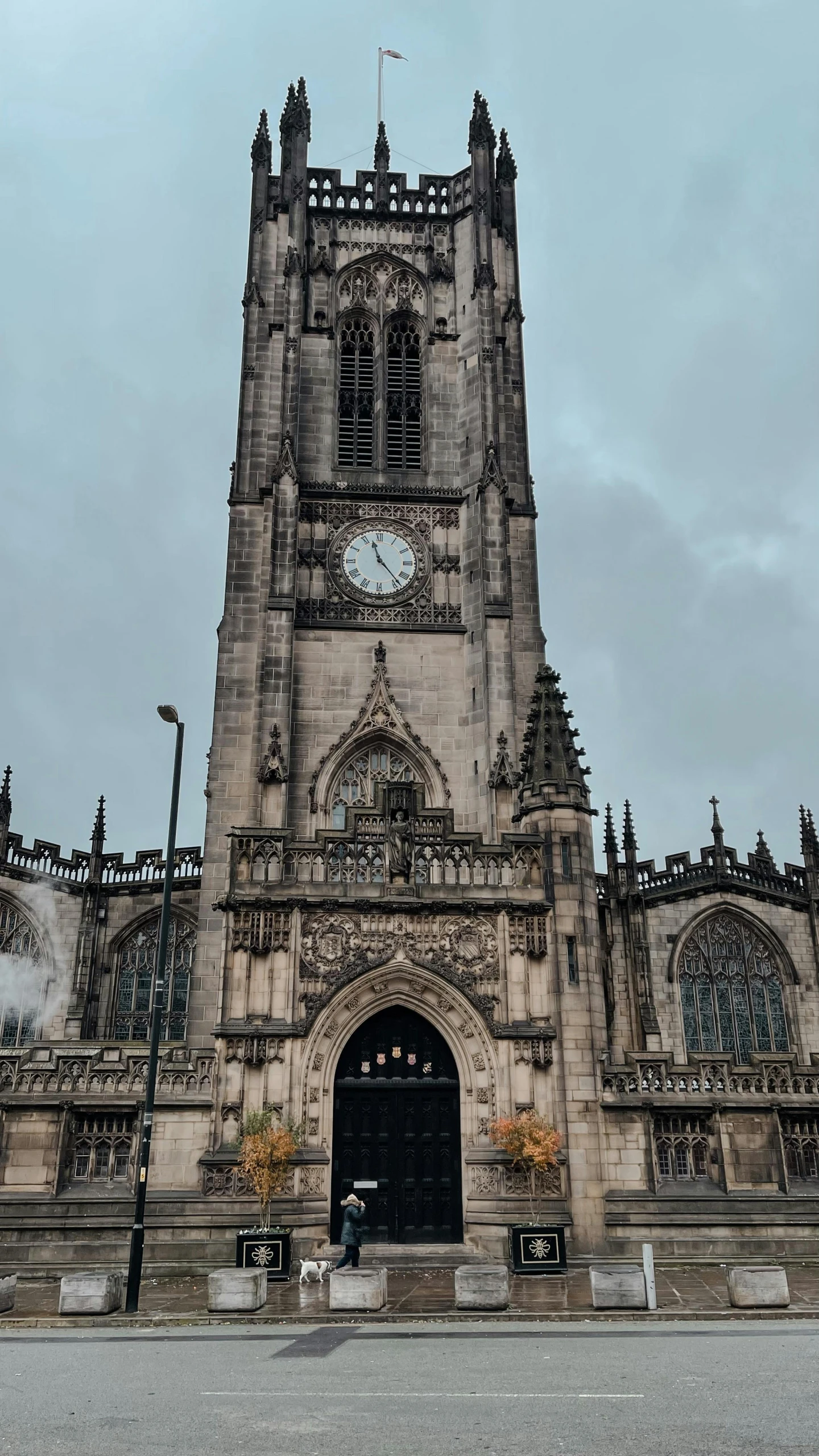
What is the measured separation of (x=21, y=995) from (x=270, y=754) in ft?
50.0

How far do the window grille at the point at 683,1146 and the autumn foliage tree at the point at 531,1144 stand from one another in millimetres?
2209

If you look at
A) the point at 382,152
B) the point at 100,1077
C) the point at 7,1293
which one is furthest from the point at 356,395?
the point at 7,1293

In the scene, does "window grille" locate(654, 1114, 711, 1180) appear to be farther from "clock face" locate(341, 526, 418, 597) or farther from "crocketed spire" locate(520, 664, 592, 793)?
"clock face" locate(341, 526, 418, 597)

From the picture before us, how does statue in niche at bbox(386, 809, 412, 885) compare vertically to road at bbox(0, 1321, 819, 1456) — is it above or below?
above

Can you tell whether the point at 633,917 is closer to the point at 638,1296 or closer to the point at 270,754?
the point at 270,754

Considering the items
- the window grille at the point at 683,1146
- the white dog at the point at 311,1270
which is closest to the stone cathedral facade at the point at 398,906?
the window grille at the point at 683,1146

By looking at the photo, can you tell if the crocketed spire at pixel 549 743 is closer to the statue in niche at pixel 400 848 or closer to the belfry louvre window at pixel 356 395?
the statue in niche at pixel 400 848

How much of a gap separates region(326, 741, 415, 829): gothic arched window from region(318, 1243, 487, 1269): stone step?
45.7ft

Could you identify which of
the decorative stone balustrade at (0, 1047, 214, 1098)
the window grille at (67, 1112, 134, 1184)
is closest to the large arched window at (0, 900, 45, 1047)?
the decorative stone balustrade at (0, 1047, 214, 1098)

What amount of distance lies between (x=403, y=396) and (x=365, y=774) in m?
14.4

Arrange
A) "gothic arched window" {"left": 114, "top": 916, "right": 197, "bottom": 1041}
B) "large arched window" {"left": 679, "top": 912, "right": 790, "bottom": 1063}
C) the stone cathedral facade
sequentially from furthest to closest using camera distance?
"gothic arched window" {"left": 114, "top": 916, "right": 197, "bottom": 1041}
"large arched window" {"left": 679, "top": 912, "right": 790, "bottom": 1063}
the stone cathedral facade

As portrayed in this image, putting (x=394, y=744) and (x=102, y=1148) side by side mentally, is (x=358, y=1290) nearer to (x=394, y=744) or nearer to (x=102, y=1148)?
(x=102, y=1148)

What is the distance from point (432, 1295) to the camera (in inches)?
697

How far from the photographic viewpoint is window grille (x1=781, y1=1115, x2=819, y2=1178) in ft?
76.7
